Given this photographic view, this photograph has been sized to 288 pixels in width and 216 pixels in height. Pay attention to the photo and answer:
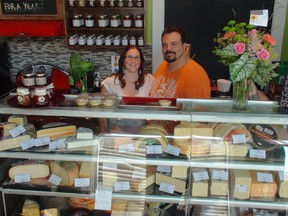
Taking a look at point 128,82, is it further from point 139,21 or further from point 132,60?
point 139,21

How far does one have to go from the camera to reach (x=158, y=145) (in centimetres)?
224

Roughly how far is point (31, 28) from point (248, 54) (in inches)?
134

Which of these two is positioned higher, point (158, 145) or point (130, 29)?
point (130, 29)

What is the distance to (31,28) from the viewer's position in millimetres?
4594

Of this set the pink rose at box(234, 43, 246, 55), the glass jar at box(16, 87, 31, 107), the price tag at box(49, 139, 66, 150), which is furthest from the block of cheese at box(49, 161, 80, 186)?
the pink rose at box(234, 43, 246, 55)

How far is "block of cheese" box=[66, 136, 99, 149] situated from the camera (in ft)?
7.52

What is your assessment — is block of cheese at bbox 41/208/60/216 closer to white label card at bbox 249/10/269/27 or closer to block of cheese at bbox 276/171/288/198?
block of cheese at bbox 276/171/288/198

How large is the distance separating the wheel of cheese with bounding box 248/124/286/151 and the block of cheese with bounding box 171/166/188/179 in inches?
18.9

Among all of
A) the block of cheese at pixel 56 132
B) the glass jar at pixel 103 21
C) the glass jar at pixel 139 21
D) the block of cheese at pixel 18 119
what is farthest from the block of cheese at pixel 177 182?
the glass jar at pixel 103 21

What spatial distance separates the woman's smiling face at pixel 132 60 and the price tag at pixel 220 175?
1.16 m

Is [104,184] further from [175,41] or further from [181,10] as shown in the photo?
[181,10]

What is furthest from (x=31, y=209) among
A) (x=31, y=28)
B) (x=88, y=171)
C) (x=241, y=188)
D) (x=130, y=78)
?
(x=31, y=28)

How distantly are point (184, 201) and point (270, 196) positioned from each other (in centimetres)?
56

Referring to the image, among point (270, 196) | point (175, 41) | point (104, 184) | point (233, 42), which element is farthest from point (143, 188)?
point (175, 41)
